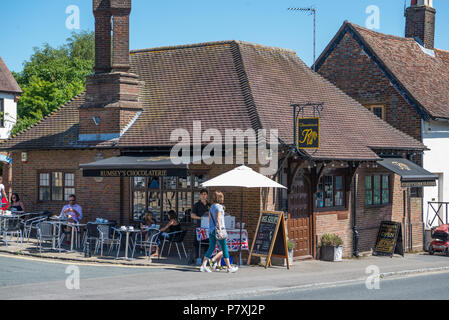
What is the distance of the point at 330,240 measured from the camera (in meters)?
19.9

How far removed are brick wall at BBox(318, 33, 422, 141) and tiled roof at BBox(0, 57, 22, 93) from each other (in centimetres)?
2259

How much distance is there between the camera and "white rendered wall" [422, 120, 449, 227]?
25578 mm

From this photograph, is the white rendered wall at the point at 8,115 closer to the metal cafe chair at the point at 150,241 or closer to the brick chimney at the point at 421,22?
the brick chimney at the point at 421,22

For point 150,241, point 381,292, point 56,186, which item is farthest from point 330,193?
point 56,186

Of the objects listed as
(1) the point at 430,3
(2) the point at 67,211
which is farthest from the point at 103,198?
(1) the point at 430,3

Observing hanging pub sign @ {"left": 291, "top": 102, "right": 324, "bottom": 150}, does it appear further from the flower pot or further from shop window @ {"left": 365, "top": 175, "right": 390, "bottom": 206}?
shop window @ {"left": 365, "top": 175, "right": 390, "bottom": 206}

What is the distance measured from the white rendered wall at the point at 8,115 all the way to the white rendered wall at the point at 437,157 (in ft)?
84.4

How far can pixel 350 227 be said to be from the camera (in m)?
21.4

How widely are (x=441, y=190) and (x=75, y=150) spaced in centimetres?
1425

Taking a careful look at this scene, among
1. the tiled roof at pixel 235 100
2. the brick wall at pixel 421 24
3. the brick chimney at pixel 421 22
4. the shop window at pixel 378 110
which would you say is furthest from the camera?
the brick wall at pixel 421 24

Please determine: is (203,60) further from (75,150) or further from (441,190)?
(441,190)

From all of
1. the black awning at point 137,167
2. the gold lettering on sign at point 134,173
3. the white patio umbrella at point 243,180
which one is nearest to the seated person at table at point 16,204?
the black awning at point 137,167

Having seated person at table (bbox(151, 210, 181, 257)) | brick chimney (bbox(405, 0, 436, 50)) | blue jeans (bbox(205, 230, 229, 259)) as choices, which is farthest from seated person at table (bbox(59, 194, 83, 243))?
brick chimney (bbox(405, 0, 436, 50))

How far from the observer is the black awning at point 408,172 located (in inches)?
831
